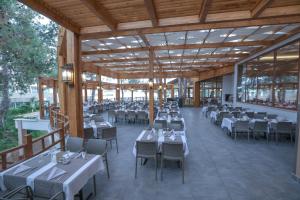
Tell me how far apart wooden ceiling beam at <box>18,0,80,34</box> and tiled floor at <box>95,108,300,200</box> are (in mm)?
3338

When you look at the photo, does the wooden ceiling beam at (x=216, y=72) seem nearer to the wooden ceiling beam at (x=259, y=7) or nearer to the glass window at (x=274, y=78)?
the glass window at (x=274, y=78)

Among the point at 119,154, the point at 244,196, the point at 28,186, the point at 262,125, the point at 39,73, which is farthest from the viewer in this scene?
the point at 39,73

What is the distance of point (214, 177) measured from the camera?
3711mm

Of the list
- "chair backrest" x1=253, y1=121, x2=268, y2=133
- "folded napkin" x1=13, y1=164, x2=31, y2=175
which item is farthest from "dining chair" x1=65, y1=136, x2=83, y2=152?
"chair backrest" x1=253, y1=121, x2=268, y2=133

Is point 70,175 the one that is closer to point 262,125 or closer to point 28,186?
point 28,186

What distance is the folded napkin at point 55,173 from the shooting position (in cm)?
229

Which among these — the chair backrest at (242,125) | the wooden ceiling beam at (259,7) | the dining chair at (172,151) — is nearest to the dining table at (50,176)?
the dining chair at (172,151)

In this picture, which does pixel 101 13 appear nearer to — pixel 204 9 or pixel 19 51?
pixel 204 9

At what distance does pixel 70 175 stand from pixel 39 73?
953 cm

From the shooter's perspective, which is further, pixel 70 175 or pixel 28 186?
pixel 70 175

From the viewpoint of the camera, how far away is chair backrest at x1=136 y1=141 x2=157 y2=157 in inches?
146

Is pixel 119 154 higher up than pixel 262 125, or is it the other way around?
pixel 262 125

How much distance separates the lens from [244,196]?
121 inches

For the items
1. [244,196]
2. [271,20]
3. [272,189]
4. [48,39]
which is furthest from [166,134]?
[48,39]
